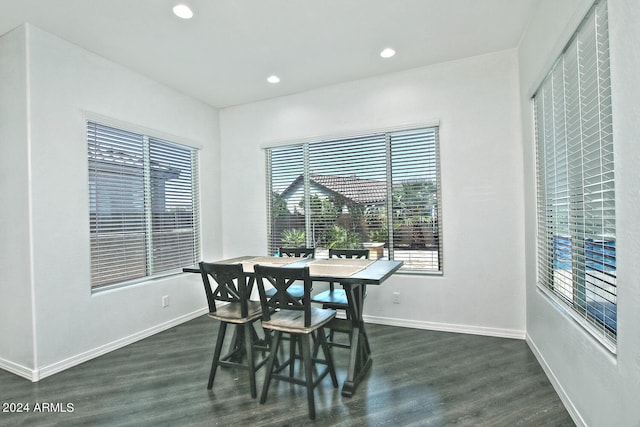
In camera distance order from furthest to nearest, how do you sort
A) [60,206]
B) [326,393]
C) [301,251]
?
1. [301,251]
2. [60,206]
3. [326,393]

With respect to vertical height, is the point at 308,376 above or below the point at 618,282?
below

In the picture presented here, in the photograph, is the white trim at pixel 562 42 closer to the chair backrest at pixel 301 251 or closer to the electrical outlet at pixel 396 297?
the electrical outlet at pixel 396 297

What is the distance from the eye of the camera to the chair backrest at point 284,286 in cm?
212

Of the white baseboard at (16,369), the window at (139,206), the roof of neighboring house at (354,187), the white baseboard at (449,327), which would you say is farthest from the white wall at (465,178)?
the white baseboard at (16,369)

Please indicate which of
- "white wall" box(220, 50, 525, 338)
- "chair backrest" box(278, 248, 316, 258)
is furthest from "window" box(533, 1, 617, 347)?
"chair backrest" box(278, 248, 316, 258)

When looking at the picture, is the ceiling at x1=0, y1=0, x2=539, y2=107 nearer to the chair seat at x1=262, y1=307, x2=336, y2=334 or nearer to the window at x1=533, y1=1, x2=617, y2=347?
the window at x1=533, y1=1, x2=617, y2=347

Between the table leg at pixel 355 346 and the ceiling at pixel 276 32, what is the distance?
90.6 inches

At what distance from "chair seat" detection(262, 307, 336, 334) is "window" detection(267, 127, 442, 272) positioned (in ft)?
5.58

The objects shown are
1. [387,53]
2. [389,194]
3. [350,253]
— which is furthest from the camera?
[389,194]

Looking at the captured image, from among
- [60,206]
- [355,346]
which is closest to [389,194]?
[355,346]

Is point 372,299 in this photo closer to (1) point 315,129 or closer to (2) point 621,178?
(1) point 315,129

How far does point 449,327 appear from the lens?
351cm

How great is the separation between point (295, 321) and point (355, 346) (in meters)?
0.59

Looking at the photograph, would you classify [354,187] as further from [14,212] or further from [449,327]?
[14,212]
